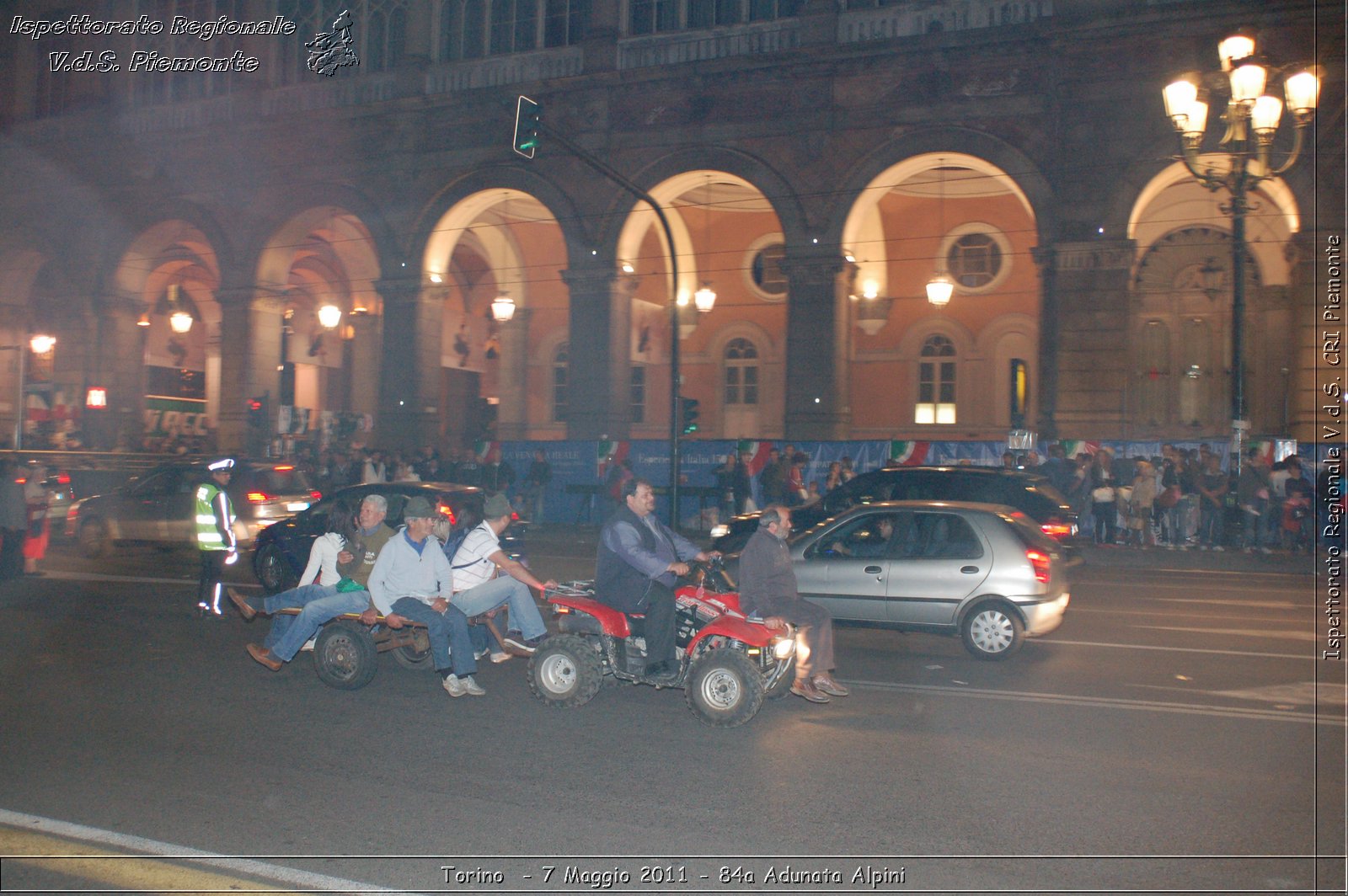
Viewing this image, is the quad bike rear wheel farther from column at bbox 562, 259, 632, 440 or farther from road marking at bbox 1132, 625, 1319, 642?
column at bbox 562, 259, 632, 440

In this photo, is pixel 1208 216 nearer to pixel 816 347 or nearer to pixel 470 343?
pixel 816 347

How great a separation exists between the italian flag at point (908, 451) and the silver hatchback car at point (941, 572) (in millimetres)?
11812

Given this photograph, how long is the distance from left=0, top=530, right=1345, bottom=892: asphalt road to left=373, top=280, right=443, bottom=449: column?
18.4m

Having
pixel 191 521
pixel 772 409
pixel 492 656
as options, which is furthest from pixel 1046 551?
pixel 772 409

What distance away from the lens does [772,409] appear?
104ft

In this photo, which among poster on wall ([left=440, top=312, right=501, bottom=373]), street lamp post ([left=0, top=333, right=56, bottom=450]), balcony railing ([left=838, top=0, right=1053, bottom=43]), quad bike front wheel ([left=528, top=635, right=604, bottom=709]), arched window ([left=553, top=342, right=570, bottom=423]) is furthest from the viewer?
poster on wall ([left=440, top=312, right=501, bottom=373])

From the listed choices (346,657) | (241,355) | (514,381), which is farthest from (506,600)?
(514,381)

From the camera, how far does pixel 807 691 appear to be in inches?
319

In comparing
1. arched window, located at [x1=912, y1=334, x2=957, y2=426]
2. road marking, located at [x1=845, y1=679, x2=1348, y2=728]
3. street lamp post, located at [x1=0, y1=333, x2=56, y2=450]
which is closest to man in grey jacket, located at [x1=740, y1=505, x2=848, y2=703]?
road marking, located at [x1=845, y1=679, x2=1348, y2=728]

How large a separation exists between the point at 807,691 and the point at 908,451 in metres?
15.1

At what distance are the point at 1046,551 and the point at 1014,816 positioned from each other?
4.87m

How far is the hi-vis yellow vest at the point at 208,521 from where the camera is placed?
11.5m

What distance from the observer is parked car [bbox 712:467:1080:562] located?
47.6 feet

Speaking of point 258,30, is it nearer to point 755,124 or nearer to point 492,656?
point 755,124
